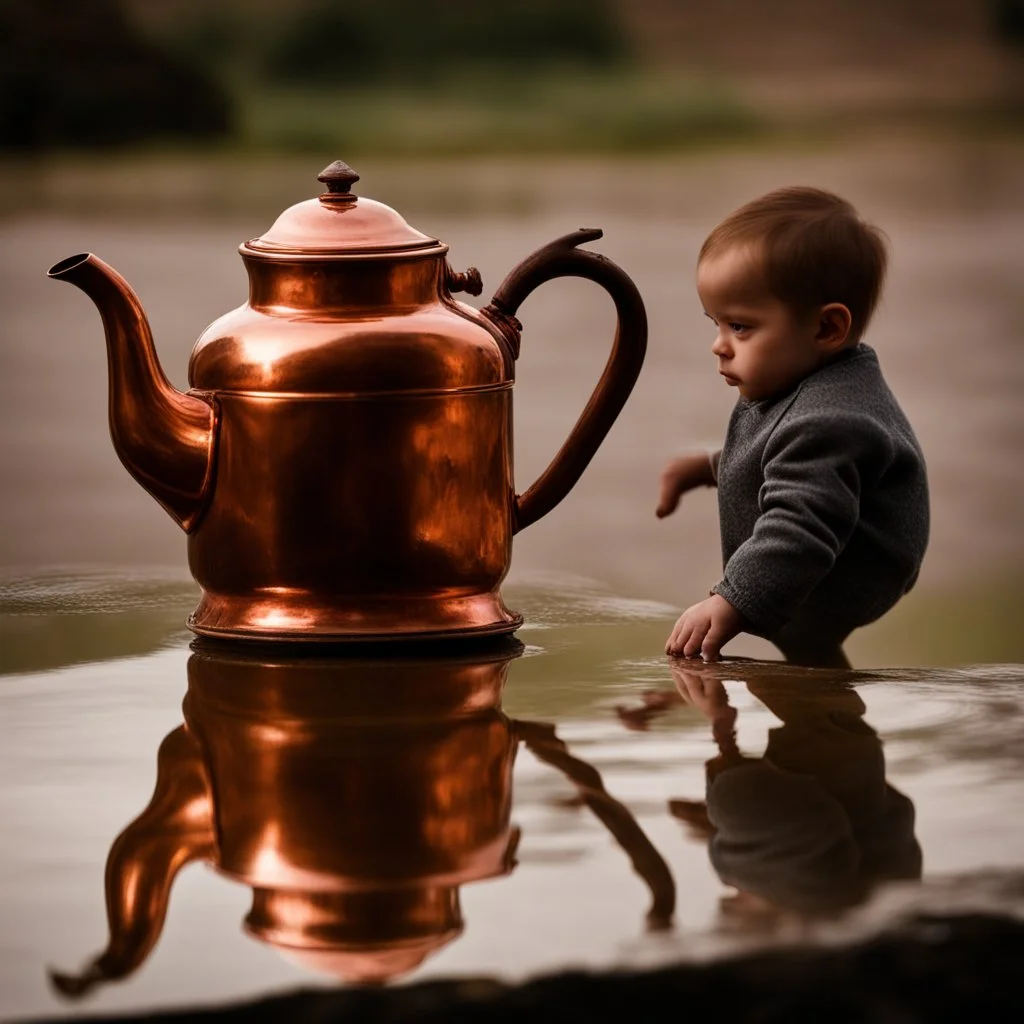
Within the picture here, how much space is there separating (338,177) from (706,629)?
0.36m

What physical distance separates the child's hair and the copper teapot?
20 cm

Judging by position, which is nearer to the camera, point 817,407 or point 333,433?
point 333,433

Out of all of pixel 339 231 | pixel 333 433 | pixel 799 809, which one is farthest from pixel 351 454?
pixel 799 809

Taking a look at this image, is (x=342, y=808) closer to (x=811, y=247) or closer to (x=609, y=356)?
(x=609, y=356)

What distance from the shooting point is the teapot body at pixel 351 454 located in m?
1.01

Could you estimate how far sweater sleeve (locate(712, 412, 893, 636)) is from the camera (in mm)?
1089

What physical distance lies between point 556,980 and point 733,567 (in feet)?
1.72

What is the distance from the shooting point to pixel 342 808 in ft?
2.56

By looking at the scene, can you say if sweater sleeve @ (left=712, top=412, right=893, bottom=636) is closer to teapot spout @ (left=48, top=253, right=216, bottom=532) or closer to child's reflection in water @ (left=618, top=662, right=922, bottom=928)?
child's reflection in water @ (left=618, top=662, right=922, bottom=928)

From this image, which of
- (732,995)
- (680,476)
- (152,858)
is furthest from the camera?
(680,476)

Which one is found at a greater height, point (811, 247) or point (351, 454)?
point (811, 247)

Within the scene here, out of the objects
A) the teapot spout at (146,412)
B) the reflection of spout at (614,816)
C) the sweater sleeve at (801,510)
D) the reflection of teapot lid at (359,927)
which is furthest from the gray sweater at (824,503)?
the reflection of teapot lid at (359,927)

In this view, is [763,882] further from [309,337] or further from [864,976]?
Answer: [309,337]

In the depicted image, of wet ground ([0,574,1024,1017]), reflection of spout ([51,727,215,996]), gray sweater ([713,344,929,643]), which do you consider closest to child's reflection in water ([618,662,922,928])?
wet ground ([0,574,1024,1017])
